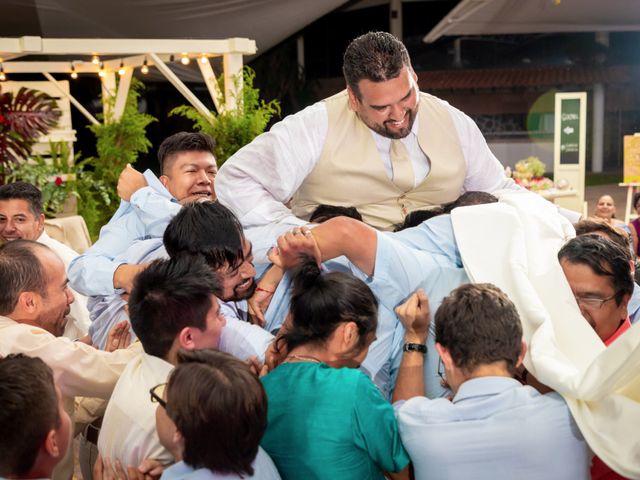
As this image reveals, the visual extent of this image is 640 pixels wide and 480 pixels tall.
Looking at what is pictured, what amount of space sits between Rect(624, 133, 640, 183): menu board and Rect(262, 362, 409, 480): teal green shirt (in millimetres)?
8184

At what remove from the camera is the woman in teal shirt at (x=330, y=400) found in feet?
5.81

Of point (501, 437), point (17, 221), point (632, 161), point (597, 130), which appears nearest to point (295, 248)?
point (501, 437)

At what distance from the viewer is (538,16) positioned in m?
12.6

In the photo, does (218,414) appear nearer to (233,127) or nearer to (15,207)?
(15,207)

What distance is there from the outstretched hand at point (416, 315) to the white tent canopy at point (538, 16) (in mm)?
10207

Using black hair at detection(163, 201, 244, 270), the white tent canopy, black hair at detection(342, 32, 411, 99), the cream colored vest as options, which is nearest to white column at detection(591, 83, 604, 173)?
the white tent canopy

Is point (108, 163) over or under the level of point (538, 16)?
under

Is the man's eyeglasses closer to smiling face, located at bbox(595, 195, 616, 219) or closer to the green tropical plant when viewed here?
smiling face, located at bbox(595, 195, 616, 219)

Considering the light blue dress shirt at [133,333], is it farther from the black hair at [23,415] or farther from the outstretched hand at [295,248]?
the black hair at [23,415]

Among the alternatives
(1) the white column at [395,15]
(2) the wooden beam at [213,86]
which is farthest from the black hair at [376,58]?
(1) the white column at [395,15]

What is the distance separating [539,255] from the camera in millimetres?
2168

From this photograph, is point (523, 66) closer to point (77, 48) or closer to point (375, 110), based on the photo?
point (77, 48)

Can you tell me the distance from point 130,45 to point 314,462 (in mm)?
6835

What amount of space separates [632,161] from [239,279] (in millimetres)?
8034
